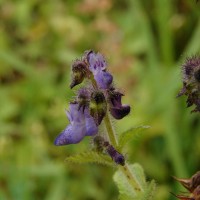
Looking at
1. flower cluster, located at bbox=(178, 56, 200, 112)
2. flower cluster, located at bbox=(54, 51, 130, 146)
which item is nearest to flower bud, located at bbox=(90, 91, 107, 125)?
flower cluster, located at bbox=(54, 51, 130, 146)

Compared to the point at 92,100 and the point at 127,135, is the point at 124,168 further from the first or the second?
the point at 92,100

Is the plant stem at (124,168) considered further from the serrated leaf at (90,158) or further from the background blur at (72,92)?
the background blur at (72,92)

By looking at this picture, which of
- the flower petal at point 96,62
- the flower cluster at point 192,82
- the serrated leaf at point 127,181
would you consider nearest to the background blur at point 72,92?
the serrated leaf at point 127,181

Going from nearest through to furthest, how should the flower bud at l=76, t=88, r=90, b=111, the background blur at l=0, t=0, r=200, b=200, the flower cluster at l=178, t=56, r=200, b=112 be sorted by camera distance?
1. the flower cluster at l=178, t=56, r=200, b=112
2. the flower bud at l=76, t=88, r=90, b=111
3. the background blur at l=0, t=0, r=200, b=200

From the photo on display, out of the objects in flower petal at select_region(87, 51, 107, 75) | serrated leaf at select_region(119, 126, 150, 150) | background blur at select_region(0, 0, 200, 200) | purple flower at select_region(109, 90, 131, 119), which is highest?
background blur at select_region(0, 0, 200, 200)

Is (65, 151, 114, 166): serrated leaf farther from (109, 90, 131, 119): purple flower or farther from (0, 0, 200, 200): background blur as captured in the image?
(0, 0, 200, 200): background blur

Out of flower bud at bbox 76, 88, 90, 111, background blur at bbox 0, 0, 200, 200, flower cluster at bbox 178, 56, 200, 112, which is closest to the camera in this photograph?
flower cluster at bbox 178, 56, 200, 112

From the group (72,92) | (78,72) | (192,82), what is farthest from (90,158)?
(72,92)
